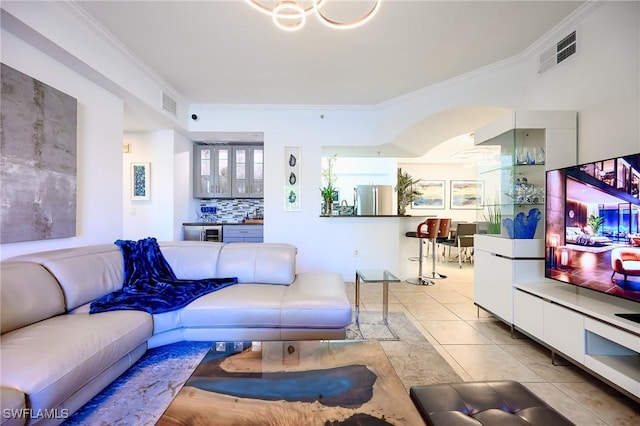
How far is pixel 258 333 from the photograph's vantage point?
2.17 m

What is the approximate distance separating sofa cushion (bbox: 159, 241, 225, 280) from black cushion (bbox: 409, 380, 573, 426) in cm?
218

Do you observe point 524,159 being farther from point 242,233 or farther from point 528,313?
point 242,233

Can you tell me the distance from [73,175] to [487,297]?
13.5 ft

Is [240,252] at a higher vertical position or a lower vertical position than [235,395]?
higher

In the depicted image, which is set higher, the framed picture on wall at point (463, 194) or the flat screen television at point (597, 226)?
the framed picture on wall at point (463, 194)

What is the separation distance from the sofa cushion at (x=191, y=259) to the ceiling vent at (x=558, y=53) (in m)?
3.73

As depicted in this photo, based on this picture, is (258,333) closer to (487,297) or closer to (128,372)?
(128,372)

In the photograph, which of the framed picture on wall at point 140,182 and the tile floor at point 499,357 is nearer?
the tile floor at point 499,357

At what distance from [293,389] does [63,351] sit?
1152mm

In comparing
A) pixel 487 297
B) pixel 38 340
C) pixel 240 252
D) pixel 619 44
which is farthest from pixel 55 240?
pixel 619 44

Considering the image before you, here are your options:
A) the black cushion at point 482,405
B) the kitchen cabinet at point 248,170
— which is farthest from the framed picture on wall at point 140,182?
the black cushion at point 482,405

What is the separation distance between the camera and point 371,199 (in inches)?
233

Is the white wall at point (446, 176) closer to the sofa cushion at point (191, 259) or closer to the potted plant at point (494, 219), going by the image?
the potted plant at point (494, 219)

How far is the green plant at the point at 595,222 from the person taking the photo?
1.85 meters
